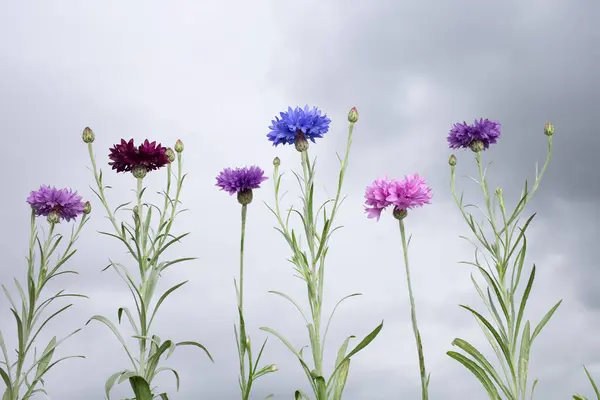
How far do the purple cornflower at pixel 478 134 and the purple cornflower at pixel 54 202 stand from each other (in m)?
2.77

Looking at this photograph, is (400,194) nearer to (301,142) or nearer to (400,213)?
(400,213)

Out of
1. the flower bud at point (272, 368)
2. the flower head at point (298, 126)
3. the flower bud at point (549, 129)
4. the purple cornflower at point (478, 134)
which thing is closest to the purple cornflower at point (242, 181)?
the flower head at point (298, 126)

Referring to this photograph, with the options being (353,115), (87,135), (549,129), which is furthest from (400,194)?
(87,135)

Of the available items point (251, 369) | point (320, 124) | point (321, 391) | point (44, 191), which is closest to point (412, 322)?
point (321, 391)

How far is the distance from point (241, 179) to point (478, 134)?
1.77 meters

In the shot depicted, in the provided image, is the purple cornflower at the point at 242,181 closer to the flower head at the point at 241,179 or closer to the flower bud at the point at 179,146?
the flower head at the point at 241,179

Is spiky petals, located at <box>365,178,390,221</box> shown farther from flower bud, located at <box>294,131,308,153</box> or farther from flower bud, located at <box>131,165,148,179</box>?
flower bud, located at <box>131,165,148,179</box>

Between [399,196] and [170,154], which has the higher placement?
[170,154]

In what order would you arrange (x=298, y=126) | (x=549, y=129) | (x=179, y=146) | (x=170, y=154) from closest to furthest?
(x=298, y=126) < (x=170, y=154) < (x=179, y=146) < (x=549, y=129)

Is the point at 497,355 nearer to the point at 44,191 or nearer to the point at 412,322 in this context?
the point at 412,322

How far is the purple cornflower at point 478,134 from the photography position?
13.3ft

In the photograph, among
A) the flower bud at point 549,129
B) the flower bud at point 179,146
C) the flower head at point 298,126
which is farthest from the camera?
the flower bud at point 549,129

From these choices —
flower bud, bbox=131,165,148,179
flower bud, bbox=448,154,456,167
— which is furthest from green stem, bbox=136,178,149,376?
flower bud, bbox=448,154,456,167

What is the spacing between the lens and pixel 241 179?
11.0 ft
